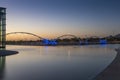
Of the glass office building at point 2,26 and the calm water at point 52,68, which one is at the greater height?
the glass office building at point 2,26

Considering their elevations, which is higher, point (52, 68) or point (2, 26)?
point (2, 26)

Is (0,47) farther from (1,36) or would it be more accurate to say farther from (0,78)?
(0,78)

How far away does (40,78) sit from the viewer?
1738 cm

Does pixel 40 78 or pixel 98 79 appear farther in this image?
pixel 40 78

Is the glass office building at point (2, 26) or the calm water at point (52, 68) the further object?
the glass office building at point (2, 26)

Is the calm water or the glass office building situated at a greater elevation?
the glass office building

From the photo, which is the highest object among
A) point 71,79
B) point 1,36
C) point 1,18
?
point 1,18

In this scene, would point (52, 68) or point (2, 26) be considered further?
point (2, 26)

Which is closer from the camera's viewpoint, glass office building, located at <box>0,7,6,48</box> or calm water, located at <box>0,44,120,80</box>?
calm water, located at <box>0,44,120,80</box>

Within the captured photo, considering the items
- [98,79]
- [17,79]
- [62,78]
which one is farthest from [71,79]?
[17,79]

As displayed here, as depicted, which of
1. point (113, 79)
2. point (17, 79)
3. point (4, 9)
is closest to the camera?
point (113, 79)

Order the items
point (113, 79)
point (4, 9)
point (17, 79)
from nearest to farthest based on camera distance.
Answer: point (113, 79), point (17, 79), point (4, 9)

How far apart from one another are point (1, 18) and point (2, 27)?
232cm

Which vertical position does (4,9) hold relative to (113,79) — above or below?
above
